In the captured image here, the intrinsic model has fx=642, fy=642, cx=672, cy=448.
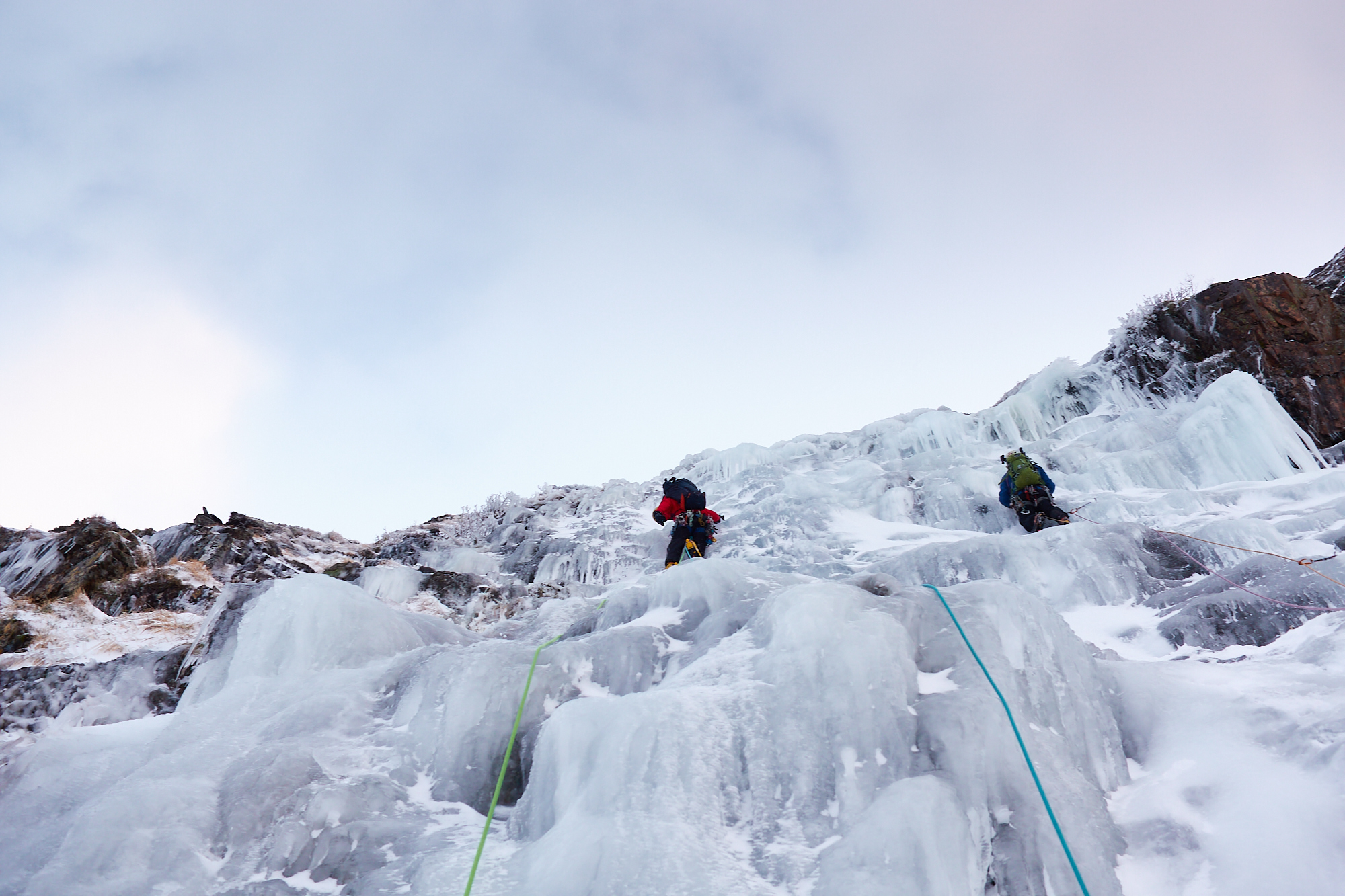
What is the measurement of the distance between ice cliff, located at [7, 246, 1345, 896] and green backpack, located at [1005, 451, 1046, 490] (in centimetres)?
197

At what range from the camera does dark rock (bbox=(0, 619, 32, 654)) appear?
27.0ft

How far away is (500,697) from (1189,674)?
4695 mm

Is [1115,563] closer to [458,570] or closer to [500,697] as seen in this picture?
[500,697]

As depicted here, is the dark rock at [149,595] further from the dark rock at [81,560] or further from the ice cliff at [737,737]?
the ice cliff at [737,737]

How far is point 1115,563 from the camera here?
7.02 meters

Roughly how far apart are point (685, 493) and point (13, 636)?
951 centimetres

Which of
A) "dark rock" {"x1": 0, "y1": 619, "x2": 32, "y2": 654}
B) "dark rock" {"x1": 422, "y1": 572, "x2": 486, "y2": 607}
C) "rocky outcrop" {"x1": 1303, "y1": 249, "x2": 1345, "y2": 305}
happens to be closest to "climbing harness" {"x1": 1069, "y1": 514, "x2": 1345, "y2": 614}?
"dark rock" {"x1": 422, "y1": 572, "x2": 486, "y2": 607}

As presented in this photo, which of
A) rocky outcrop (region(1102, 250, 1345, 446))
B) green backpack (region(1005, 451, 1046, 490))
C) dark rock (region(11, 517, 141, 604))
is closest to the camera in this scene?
green backpack (region(1005, 451, 1046, 490))

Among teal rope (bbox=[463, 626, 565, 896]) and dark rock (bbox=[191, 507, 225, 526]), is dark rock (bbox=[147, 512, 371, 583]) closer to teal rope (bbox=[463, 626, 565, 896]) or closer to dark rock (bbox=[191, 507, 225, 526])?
dark rock (bbox=[191, 507, 225, 526])

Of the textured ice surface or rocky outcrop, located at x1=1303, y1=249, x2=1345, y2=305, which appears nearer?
the textured ice surface

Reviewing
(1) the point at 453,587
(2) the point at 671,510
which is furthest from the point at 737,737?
(1) the point at 453,587

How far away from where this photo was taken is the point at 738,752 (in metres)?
3.84

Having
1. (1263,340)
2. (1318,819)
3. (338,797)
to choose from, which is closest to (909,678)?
(1318,819)

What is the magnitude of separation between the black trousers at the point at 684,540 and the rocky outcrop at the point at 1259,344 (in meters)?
10.9
